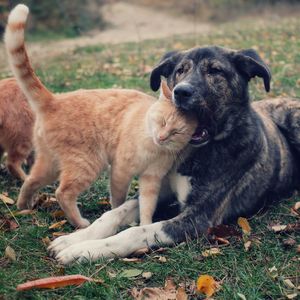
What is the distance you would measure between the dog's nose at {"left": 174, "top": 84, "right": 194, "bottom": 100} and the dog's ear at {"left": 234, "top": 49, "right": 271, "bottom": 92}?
21.9 inches

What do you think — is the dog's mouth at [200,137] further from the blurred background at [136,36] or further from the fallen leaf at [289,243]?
the blurred background at [136,36]

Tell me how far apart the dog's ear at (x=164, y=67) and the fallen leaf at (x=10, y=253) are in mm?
1922

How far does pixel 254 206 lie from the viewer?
439 cm

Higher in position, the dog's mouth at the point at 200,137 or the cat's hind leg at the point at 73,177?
the dog's mouth at the point at 200,137

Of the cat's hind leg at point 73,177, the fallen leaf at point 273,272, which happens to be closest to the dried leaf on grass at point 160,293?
the fallen leaf at point 273,272

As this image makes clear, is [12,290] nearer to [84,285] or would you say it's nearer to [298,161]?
[84,285]

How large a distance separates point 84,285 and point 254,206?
1830 mm

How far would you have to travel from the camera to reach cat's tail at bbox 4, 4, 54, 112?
12.7 ft

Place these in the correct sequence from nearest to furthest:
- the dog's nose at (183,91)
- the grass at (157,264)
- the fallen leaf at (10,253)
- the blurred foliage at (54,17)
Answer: the grass at (157,264) < the fallen leaf at (10,253) < the dog's nose at (183,91) < the blurred foliage at (54,17)

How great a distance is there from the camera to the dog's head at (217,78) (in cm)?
392

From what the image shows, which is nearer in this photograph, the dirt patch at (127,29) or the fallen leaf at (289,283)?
the fallen leaf at (289,283)

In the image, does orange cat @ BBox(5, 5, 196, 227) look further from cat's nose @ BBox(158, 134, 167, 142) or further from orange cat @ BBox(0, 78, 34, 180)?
orange cat @ BBox(0, 78, 34, 180)

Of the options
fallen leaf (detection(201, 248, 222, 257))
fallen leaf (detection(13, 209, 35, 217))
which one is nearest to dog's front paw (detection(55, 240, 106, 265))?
fallen leaf (detection(201, 248, 222, 257))

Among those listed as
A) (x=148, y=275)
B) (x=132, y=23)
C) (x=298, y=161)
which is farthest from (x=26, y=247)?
(x=132, y=23)
